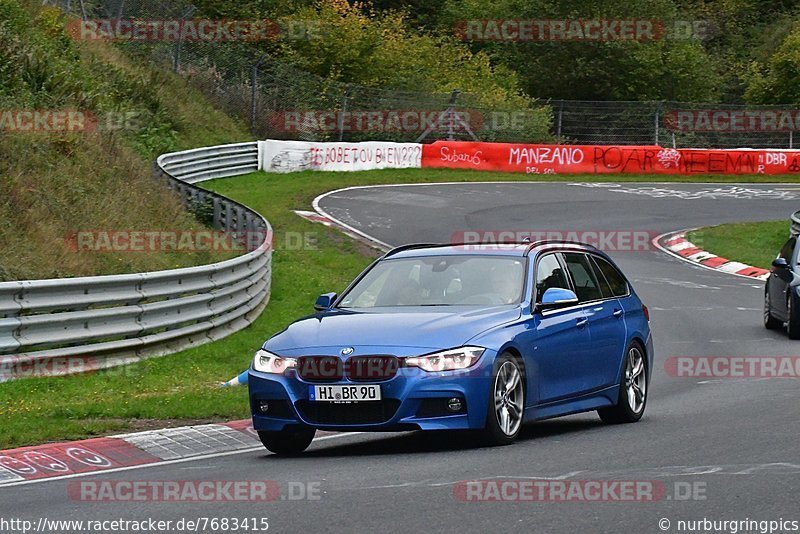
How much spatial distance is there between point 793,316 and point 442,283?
9044mm

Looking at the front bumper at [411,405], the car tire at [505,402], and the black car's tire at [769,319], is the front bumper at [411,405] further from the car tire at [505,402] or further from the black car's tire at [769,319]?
the black car's tire at [769,319]

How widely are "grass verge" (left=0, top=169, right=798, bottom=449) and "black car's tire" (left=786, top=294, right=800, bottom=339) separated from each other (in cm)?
681

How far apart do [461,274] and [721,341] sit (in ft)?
28.2

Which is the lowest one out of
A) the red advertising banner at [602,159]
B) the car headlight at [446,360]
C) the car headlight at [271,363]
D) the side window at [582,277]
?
the red advertising banner at [602,159]

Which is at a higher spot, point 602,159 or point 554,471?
point 554,471

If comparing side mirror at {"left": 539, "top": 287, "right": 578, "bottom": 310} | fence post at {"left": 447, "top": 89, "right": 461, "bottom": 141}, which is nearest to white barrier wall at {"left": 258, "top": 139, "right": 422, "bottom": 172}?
fence post at {"left": 447, "top": 89, "right": 461, "bottom": 141}

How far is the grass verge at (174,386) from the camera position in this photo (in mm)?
11172

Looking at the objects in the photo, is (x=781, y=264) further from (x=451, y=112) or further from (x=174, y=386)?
(x=451, y=112)

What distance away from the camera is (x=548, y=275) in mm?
10859

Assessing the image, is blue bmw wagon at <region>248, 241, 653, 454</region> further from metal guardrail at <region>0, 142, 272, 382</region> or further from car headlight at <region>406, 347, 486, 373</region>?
metal guardrail at <region>0, 142, 272, 382</region>

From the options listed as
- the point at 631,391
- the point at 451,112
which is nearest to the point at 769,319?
the point at 631,391

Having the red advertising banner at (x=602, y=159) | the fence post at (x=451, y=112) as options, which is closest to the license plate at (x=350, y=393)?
the red advertising banner at (x=602, y=159)

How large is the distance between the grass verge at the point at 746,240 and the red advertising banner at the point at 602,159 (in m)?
11.0

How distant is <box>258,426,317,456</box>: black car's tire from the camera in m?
9.71
